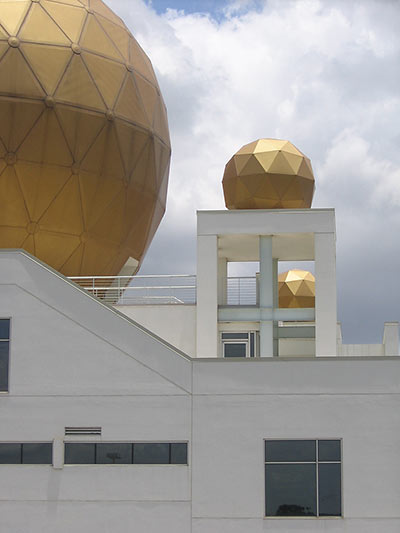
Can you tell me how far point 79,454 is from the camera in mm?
22531

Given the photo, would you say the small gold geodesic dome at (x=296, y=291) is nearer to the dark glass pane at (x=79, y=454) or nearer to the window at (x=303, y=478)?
the window at (x=303, y=478)

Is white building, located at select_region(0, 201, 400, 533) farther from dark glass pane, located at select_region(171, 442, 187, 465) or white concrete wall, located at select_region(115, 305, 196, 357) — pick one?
white concrete wall, located at select_region(115, 305, 196, 357)

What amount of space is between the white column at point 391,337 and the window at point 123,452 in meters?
16.7

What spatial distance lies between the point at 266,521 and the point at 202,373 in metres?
4.25

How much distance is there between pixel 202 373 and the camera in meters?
22.6

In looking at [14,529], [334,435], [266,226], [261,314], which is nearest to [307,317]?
[261,314]

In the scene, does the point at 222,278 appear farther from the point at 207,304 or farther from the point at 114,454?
the point at 114,454

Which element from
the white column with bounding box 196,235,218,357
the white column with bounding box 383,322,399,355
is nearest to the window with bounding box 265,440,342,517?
the white column with bounding box 196,235,218,357

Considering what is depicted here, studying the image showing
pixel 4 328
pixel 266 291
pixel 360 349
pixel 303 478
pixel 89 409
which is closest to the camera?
pixel 303 478

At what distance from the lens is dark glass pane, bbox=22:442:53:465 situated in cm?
2266

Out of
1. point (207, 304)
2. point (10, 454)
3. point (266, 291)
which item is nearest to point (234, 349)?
point (207, 304)

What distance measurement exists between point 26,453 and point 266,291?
34.5ft

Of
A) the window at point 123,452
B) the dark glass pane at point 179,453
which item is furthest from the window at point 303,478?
the window at point 123,452

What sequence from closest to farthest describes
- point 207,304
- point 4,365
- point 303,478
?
point 303,478 → point 4,365 → point 207,304
